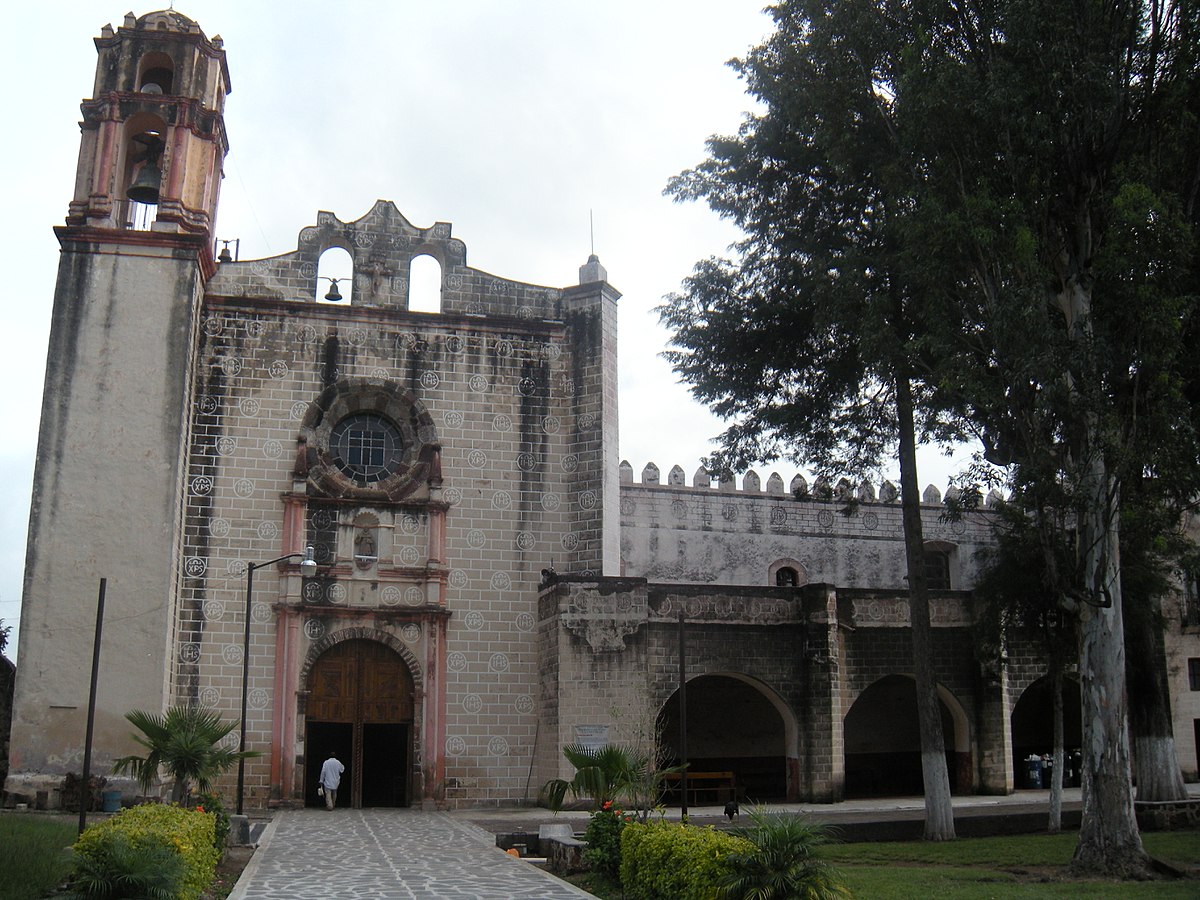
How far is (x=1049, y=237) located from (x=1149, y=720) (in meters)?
8.95

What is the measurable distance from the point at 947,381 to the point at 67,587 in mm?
14786

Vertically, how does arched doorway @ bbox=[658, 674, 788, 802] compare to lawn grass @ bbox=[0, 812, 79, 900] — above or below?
above

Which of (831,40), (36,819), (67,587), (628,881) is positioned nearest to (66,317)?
(67,587)

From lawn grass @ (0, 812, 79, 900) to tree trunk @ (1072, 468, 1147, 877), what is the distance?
10828 mm

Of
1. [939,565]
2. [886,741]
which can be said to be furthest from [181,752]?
[939,565]

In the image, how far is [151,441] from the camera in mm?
20766

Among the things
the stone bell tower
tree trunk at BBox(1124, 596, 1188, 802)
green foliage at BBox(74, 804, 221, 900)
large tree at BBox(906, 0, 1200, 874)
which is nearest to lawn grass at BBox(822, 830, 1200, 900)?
large tree at BBox(906, 0, 1200, 874)

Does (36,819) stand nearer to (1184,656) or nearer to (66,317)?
(66,317)

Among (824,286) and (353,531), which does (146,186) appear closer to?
(353,531)

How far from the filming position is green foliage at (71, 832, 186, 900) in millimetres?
9086

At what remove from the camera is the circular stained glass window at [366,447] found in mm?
23188

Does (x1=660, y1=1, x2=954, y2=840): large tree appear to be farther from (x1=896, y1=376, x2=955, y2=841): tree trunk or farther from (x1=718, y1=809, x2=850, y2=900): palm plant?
(x1=718, y1=809, x2=850, y2=900): palm plant

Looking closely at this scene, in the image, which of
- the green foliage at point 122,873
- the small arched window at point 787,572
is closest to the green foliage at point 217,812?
the green foliage at point 122,873

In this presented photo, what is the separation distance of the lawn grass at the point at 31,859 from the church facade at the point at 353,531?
20.2ft
